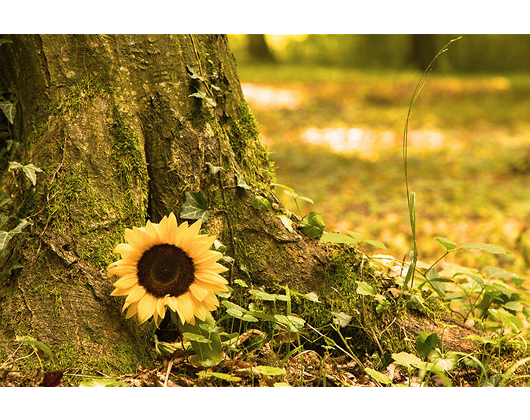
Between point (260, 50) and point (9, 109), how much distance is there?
22793mm

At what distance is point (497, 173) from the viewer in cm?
768

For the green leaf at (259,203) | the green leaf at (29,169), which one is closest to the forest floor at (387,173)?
the green leaf at (259,203)

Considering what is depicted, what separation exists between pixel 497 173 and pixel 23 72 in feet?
24.7

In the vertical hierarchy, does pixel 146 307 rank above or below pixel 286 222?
below

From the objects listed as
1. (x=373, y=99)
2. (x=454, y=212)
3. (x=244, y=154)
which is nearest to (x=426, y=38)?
(x=373, y=99)

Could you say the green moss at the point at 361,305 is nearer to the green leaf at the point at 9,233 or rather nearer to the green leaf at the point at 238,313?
the green leaf at the point at 238,313

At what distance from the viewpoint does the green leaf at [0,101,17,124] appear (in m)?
2.18

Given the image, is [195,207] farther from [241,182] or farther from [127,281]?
[127,281]

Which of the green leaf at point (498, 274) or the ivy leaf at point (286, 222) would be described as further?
the green leaf at point (498, 274)

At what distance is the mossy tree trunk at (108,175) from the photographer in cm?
187

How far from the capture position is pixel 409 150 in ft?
31.1

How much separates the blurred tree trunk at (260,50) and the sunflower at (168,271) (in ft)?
74.2

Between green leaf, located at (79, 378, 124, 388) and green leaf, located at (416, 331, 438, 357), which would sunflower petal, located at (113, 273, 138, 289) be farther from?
green leaf, located at (416, 331, 438, 357)

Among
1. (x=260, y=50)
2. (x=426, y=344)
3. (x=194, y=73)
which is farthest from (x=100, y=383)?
(x=260, y=50)
